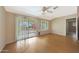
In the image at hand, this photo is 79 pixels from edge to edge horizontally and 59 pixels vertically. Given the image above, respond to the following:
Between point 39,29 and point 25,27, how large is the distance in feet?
1.00

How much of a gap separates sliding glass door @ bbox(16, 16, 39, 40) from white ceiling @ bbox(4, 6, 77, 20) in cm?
13

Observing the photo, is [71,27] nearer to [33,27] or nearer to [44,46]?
[44,46]

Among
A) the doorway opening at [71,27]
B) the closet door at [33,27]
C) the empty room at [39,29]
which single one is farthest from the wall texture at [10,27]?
the doorway opening at [71,27]

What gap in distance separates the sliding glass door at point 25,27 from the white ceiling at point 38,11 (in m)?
0.13

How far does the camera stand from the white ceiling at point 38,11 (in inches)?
79.4

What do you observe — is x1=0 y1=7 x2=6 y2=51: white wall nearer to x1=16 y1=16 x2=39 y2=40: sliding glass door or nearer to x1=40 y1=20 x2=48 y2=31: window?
x1=16 y1=16 x2=39 y2=40: sliding glass door

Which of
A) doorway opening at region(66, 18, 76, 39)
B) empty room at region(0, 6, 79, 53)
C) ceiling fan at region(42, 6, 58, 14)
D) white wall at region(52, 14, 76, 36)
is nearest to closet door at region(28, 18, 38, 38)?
empty room at region(0, 6, 79, 53)

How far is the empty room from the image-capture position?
1994 millimetres

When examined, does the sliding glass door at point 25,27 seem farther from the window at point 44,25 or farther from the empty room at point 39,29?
the window at point 44,25

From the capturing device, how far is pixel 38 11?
2105 mm
